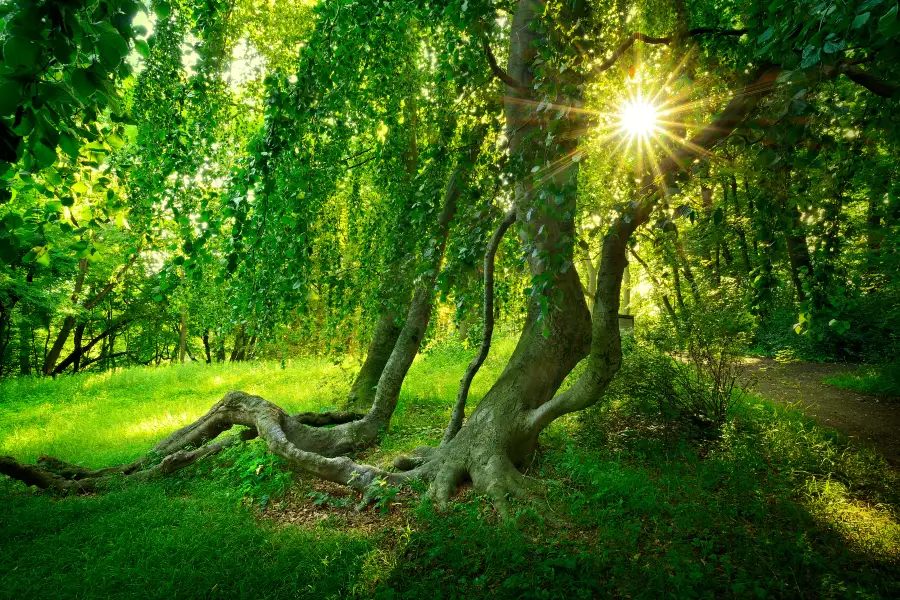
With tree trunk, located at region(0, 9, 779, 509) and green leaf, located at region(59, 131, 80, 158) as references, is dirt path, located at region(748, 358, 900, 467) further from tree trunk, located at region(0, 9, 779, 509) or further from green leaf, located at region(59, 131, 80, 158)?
green leaf, located at region(59, 131, 80, 158)

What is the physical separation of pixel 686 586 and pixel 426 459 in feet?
9.34

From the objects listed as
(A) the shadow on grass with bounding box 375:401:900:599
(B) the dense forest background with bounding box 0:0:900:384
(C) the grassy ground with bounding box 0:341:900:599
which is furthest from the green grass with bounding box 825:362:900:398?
(A) the shadow on grass with bounding box 375:401:900:599

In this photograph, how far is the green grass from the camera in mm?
8820

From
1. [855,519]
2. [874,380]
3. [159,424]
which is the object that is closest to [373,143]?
[159,424]

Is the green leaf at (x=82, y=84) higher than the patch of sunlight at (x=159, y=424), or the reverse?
the green leaf at (x=82, y=84)

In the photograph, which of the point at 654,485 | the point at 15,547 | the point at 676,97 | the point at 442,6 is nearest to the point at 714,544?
the point at 654,485

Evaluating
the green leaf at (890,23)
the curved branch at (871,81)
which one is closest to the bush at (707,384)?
the curved branch at (871,81)

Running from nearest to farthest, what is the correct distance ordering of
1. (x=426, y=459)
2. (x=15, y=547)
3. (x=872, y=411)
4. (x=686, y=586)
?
(x=686, y=586) → (x=15, y=547) → (x=426, y=459) → (x=872, y=411)

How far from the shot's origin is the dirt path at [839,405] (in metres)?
6.25

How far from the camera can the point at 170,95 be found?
454 centimetres

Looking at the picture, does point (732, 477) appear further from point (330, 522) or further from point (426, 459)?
point (330, 522)

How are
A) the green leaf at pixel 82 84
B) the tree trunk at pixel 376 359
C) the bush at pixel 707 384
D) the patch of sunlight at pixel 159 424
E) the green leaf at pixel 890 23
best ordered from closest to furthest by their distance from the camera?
the green leaf at pixel 82 84 → the green leaf at pixel 890 23 → the bush at pixel 707 384 → the tree trunk at pixel 376 359 → the patch of sunlight at pixel 159 424

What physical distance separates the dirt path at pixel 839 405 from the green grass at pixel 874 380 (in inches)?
10.6

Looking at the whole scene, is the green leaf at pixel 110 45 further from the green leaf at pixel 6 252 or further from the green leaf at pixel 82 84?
the green leaf at pixel 6 252
